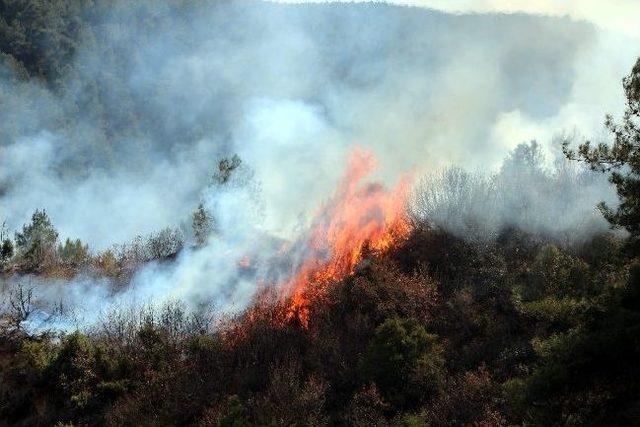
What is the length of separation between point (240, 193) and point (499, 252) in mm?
16902

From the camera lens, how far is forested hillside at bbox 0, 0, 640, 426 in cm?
1023

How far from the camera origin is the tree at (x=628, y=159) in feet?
33.3

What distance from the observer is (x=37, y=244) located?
35938mm

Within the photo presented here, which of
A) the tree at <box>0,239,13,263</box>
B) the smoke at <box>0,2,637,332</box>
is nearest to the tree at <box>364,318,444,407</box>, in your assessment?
the smoke at <box>0,2,637,332</box>

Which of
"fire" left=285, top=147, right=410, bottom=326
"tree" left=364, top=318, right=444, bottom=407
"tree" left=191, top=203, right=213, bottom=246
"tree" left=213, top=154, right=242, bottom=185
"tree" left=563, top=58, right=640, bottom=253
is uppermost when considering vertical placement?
"tree" left=213, top=154, right=242, bottom=185

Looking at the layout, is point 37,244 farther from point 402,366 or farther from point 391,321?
point 402,366

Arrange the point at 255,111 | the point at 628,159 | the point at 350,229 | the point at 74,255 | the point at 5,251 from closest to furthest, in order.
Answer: the point at 628,159 < the point at 350,229 < the point at 5,251 < the point at 74,255 < the point at 255,111

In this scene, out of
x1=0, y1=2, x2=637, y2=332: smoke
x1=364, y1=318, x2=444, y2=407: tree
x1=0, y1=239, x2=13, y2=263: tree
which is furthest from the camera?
x1=0, y1=2, x2=637, y2=332: smoke

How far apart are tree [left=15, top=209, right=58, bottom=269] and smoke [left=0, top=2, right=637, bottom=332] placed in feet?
21.4

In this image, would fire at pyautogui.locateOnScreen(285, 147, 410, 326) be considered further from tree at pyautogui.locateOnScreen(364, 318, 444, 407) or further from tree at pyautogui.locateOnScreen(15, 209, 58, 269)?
tree at pyautogui.locateOnScreen(15, 209, 58, 269)

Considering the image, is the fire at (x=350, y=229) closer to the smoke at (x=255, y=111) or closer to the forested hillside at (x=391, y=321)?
the forested hillside at (x=391, y=321)

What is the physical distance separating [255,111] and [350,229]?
70194mm

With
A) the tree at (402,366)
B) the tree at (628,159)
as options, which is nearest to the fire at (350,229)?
the tree at (402,366)

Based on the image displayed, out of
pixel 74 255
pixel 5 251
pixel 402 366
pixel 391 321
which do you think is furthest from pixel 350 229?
pixel 74 255
